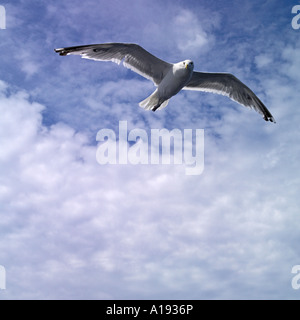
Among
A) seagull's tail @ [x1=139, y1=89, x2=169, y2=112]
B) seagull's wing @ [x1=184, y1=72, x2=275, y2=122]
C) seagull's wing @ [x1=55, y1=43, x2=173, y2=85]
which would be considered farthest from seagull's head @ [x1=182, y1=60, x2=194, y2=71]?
seagull's tail @ [x1=139, y1=89, x2=169, y2=112]

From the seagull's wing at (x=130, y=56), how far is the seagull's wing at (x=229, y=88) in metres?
1.39

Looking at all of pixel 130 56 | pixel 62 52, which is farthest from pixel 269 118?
pixel 62 52

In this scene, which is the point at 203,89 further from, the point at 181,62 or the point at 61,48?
the point at 61,48

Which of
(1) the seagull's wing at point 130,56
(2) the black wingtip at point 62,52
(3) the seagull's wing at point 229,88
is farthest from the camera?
(3) the seagull's wing at point 229,88

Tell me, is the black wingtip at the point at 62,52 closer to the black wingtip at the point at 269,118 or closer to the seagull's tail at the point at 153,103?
the seagull's tail at the point at 153,103

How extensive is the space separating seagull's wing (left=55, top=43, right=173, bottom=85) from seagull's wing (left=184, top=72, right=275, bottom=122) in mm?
1386

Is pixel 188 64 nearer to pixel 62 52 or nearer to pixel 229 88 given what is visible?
pixel 229 88

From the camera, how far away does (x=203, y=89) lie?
14.6 m

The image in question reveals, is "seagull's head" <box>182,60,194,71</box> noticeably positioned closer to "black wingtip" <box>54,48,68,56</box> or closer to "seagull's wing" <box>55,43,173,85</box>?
"seagull's wing" <box>55,43,173,85</box>

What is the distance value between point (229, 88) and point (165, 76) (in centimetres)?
286

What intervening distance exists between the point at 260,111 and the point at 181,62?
3959 millimetres

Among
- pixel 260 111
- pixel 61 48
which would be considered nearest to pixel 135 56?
pixel 61 48

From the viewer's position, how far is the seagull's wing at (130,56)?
40.5 feet

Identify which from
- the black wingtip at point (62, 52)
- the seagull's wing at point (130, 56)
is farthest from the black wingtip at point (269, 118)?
the black wingtip at point (62, 52)
